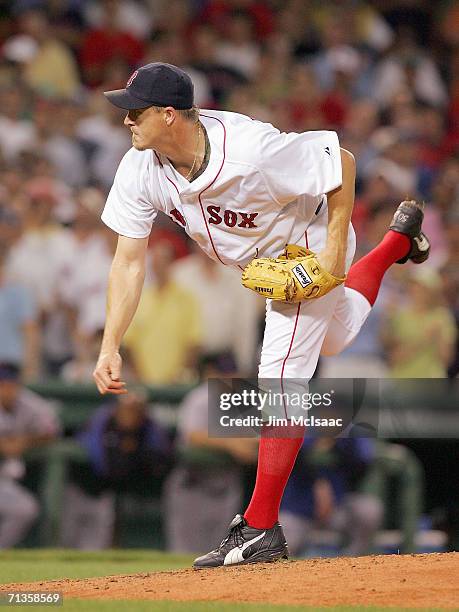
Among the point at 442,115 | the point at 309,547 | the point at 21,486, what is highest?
the point at 442,115

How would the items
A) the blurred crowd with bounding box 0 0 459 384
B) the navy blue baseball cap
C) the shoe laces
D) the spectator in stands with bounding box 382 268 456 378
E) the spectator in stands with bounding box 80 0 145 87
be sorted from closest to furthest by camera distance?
the navy blue baseball cap
the shoe laces
the spectator in stands with bounding box 382 268 456 378
the blurred crowd with bounding box 0 0 459 384
the spectator in stands with bounding box 80 0 145 87

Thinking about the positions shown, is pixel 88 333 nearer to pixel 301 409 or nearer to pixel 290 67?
pixel 301 409

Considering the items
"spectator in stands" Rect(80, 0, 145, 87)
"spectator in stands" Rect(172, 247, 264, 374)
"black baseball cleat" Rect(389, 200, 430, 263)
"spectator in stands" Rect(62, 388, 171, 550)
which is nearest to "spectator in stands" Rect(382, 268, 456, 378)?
"spectator in stands" Rect(172, 247, 264, 374)

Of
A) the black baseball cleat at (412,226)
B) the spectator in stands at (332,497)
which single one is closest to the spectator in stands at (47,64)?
the spectator in stands at (332,497)

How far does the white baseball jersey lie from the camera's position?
15.8 feet

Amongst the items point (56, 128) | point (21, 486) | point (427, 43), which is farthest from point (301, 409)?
point (427, 43)

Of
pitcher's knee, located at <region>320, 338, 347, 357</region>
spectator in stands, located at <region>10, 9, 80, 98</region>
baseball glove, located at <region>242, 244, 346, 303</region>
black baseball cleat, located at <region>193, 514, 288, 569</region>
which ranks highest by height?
spectator in stands, located at <region>10, 9, 80, 98</region>

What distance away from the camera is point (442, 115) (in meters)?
13.1

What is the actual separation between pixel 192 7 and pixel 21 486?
6.58 m

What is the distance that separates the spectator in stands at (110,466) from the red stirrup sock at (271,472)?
10.4ft

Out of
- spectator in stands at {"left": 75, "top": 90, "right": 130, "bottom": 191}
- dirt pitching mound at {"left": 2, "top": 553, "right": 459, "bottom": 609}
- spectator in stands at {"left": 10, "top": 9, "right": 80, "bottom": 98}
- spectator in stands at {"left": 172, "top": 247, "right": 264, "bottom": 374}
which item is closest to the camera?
dirt pitching mound at {"left": 2, "top": 553, "right": 459, "bottom": 609}

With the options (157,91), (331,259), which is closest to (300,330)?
(331,259)

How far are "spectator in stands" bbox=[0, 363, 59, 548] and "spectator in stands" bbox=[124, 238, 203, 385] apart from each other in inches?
34.7

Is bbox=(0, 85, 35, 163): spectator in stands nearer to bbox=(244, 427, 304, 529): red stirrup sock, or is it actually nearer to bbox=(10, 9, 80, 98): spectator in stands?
bbox=(10, 9, 80, 98): spectator in stands
